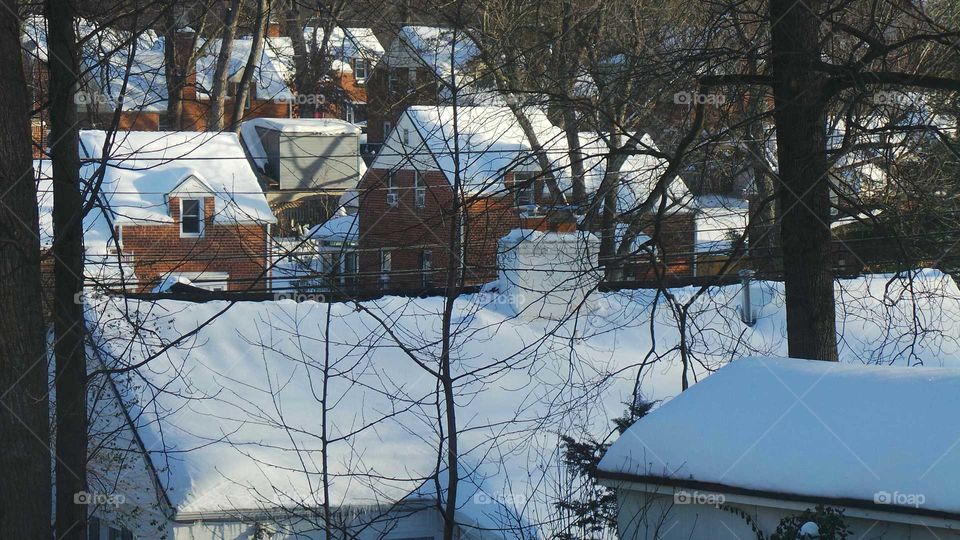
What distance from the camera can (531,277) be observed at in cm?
1277

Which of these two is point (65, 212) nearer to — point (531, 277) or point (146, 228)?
point (531, 277)

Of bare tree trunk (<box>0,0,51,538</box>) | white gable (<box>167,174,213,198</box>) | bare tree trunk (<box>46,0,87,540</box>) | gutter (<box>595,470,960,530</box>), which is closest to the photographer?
gutter (<box>595,470,960,530</box>)

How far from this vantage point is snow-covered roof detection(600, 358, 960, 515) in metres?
5.05

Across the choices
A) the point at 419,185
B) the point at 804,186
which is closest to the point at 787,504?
the point at 804,186

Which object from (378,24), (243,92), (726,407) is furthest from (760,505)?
(243,92)

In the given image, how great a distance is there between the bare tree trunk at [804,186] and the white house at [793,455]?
2.64 m

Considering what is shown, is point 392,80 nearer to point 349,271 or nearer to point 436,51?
point 349,271

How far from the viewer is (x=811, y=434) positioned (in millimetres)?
5426

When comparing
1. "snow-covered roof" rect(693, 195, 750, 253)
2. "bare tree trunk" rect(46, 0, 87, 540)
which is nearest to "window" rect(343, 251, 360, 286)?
"bare tree trunk" rect(46, 0, 87, 540)

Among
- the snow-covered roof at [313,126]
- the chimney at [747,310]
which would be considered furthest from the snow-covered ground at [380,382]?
the snow-covered roof at [313,126]

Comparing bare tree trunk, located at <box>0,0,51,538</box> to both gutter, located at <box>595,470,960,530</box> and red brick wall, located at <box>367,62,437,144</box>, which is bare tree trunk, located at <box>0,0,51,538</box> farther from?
gutter, located at <box>595,470,960,530</box>

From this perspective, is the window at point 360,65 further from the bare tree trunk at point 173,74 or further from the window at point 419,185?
the bare tree trunk at point 173,74

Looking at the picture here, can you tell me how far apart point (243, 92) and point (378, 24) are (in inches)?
679

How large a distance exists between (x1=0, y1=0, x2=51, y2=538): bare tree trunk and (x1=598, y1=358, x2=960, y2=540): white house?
3271 mm
